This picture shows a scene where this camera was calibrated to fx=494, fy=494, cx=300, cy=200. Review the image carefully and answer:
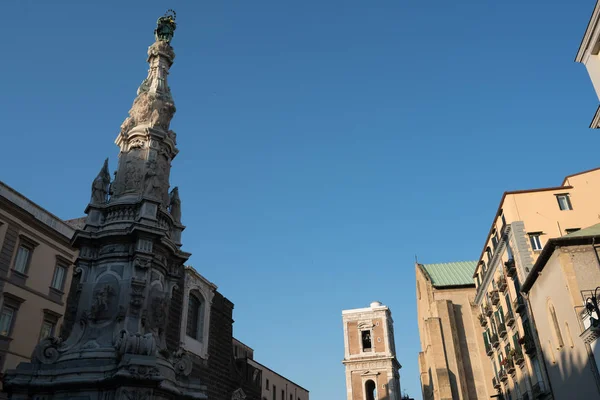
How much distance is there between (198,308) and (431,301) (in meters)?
26.6

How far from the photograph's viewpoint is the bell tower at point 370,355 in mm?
61531

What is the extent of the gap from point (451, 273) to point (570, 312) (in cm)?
3192

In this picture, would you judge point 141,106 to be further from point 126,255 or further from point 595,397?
point 595,397

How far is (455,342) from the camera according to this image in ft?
150

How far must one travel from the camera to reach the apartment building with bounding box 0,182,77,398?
82.6 ft

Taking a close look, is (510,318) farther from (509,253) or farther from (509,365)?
(509,253)

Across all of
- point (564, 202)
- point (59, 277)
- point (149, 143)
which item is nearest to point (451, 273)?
point (564, 202)

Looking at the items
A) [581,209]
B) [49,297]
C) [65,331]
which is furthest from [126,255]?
[581,209]

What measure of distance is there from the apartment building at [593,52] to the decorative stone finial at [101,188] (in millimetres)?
17234

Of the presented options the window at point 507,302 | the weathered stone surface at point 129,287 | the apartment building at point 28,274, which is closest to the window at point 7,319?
the apartment building at point 28,274

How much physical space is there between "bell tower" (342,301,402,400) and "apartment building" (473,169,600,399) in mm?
27944

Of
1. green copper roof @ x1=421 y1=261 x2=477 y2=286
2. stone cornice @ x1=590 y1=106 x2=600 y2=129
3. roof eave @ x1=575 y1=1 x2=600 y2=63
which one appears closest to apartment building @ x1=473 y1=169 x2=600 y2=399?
stone cornice @ x1=590 y1=106 x2=600 y2=129

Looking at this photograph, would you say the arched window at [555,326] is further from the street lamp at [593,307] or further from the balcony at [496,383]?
the balcony at [496,383]

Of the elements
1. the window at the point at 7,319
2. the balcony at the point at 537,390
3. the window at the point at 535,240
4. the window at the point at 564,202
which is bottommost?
the balcony at the point at 537,390
